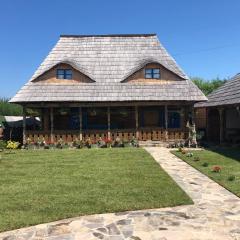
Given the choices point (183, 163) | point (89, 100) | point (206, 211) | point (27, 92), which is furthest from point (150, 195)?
point (27, 92)

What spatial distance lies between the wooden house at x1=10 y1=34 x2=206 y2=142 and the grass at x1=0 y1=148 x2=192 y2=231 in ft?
22.0

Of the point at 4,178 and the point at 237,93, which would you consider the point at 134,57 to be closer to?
the point at 237,93

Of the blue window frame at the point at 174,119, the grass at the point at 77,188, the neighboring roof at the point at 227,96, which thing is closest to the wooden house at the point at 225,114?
the neighboring roof at the point at 227,96

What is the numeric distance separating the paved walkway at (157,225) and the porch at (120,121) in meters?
14.1

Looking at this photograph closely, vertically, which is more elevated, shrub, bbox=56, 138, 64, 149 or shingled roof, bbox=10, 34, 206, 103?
shingled roof, bbox=10, 34, 206, 103

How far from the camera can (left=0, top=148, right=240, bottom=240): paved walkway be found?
23.0 feet

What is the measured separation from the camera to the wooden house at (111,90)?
76.2 ft

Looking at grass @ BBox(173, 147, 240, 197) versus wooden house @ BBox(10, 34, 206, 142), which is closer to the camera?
grass @ BBox(173, 147, 240, 197)

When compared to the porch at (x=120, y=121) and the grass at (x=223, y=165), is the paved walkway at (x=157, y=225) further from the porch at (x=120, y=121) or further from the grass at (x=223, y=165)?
the porch at (x=120, y=121)

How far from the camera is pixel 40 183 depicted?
11633 mm

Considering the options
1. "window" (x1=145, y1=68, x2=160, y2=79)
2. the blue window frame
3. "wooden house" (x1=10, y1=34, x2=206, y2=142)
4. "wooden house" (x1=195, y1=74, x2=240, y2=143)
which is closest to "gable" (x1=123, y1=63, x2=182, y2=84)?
"wooden house" (x1=10, y1=34, x2=206, y2=142)

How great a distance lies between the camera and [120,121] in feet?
87.6

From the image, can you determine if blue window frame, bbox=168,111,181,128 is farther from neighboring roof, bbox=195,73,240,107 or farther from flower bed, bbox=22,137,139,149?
flower bed, bbox=22,137,139,149

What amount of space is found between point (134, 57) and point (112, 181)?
15.5m
